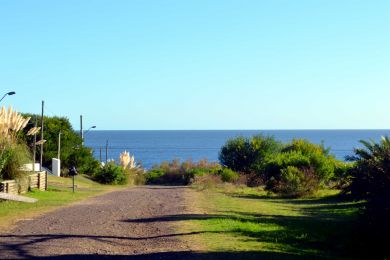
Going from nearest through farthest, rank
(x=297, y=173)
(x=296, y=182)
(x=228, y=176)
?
(x=296, y=182) → (x=297, y=173) → (x=228, y=176)

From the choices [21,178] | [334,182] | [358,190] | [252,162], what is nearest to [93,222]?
[358,190]

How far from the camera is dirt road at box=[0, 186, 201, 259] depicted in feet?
36.2

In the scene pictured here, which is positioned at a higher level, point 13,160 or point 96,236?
point 13,160

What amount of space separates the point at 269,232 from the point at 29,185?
15.0 metres

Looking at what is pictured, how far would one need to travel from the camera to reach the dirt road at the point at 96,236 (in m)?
11.0

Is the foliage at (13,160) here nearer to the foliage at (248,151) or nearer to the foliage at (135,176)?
the foliage at (135,176)

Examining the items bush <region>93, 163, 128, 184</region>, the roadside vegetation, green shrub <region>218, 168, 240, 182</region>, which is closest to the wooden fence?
the roadside vegetation

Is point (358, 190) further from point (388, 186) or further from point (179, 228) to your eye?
point (179, 228)

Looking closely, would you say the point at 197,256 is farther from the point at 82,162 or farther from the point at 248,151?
the point at 82,162

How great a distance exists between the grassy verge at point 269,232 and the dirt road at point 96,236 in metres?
0.72

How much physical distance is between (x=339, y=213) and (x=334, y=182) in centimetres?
1590

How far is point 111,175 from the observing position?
47.9 m

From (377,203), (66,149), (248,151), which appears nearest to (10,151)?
(377,203)

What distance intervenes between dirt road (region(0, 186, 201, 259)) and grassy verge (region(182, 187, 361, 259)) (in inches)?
28.2
